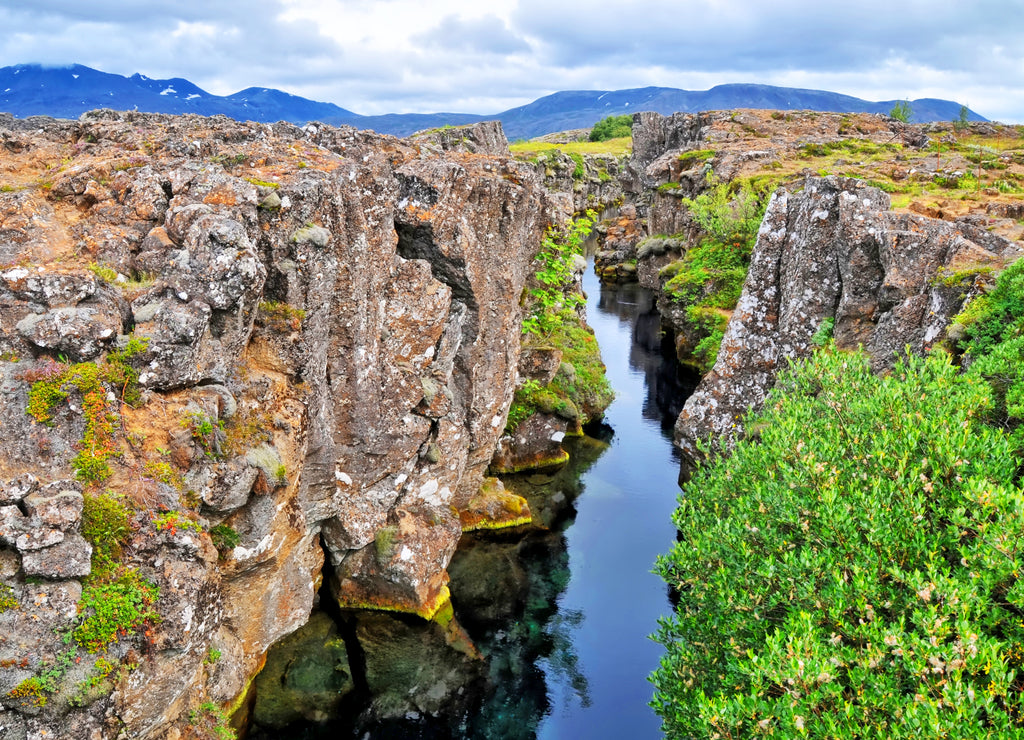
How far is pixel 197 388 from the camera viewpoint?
679 inches

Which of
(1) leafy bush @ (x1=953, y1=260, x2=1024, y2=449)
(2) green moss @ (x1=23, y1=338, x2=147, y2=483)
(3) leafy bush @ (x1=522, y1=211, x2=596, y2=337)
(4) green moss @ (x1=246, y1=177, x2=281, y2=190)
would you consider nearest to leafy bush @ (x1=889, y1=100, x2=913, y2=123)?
(3) leafy bush @ (x1=522, y1=211, x2=596, y2=337)

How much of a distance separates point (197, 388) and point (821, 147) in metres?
66.7

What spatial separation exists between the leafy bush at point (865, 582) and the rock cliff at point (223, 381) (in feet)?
37.7

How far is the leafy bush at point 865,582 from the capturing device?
397 inches

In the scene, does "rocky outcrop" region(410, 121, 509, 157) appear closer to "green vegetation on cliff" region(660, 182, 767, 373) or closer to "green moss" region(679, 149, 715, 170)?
"green vegetation on cliff" region(660, 182, 767, 373)

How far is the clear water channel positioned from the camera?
951 inches

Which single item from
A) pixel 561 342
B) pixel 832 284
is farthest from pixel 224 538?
pixel 561 342

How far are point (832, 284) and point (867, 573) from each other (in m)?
23.2

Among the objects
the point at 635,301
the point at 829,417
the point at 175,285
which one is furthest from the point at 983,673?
the point at 635,301

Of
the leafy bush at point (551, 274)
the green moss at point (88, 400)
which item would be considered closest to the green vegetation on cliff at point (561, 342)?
the leafy bush at point (551, 274)

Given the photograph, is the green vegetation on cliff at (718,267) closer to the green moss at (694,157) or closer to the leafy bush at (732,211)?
the leafy bush at (732,211)

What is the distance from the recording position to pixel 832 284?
104ft

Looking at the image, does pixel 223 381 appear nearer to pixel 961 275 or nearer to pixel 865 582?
pixel 865 582

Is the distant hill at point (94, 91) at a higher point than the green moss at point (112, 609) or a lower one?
higher
